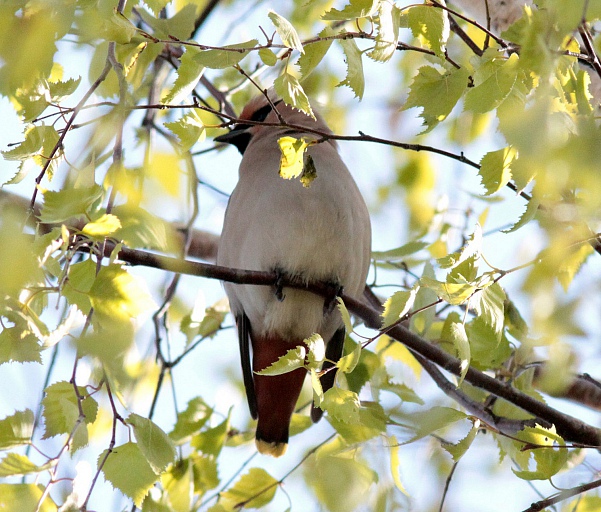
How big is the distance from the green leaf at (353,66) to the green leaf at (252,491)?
1.54 m

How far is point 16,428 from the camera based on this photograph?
1.90 m

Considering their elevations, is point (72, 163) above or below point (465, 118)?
below

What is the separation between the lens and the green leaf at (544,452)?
1.91 m

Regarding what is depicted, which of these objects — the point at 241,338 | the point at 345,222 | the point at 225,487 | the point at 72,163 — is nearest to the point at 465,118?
the point at 345,222

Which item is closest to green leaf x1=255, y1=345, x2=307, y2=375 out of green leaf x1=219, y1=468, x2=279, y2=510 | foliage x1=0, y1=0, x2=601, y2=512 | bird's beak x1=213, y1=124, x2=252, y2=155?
foliage x1=0, y1=0, x2=601, y2=512

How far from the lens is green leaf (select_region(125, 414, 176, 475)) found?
183 cm

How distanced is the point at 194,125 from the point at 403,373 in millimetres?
1663

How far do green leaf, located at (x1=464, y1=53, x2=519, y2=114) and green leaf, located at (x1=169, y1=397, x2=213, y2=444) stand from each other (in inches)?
69.6

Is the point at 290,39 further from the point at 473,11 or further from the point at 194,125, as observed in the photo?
the point at 473,11

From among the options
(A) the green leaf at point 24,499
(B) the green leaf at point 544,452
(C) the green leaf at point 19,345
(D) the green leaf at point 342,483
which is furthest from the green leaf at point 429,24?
(A) the green leaf at point 24,499

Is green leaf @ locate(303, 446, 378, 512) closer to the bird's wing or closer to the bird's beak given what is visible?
the bird's wing

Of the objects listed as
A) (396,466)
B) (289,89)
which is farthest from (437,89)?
(396,466)

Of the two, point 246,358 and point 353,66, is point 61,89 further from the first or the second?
point 246,358

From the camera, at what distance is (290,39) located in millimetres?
1592
